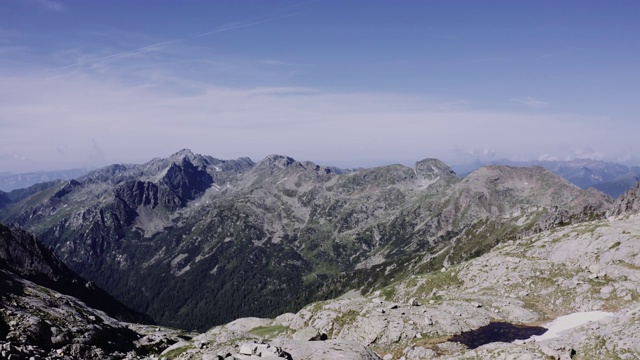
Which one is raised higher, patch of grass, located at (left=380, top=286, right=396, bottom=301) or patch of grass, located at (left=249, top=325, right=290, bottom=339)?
patch of grass, located at (left=249, top=325, right=290, bottom=339)

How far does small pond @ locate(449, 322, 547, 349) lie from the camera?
52562mm

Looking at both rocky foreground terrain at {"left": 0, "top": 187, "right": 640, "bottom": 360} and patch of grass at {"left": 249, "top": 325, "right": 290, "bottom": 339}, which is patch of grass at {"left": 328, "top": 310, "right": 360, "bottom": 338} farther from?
patch of grass at {"left": 249, "top": 325, "right": 290, "bottom": 339}

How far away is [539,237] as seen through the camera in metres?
110

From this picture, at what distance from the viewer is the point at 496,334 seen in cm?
5484

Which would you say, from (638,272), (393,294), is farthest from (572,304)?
(393,294)

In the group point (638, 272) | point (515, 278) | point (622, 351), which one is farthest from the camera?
point (515, 278)

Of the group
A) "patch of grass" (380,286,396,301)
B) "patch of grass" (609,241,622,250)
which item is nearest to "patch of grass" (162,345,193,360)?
"patch of grass" (380,286,396,301)

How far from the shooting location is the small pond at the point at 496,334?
5256 cm

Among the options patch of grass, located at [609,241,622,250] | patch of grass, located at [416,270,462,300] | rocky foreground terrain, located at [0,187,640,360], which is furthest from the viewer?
patch of grass, located at [416,270,462,300]

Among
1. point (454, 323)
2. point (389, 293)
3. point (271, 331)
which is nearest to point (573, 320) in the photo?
point (454, 323)

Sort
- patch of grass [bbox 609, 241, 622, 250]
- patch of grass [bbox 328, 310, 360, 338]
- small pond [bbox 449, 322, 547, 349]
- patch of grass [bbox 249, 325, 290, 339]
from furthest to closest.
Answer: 1. patch of grass [bbox 609, 241, 622, 250]
2. patch of grass [bbox 249, 325, 290, 339]
3. patch of grass [bbox 328, 310, 360, 338]
4. small pond [bbox 449, 322, 547, 349]

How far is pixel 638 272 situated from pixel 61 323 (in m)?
89.3

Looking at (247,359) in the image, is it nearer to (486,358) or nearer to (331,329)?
(486,358)

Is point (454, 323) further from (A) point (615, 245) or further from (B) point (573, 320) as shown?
(A) point (615, 245)
